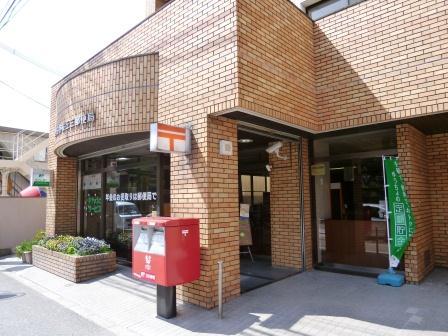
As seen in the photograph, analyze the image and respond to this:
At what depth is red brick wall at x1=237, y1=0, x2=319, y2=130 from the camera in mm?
5660

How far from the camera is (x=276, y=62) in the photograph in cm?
634

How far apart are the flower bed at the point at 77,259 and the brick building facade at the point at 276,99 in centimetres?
246

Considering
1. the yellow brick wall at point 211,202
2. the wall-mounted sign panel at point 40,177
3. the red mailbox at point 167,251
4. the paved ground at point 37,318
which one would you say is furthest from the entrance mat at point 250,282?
the wall-mounted sign panel at point 40,177

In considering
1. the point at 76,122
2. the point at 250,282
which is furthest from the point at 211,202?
the point at 76,122

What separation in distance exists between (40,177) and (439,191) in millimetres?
10353

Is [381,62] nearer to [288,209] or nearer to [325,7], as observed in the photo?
[325,7]

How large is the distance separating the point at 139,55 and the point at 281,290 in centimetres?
532

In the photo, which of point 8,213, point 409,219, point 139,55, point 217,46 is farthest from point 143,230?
point 8,213

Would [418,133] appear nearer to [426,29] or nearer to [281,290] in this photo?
[426,29]

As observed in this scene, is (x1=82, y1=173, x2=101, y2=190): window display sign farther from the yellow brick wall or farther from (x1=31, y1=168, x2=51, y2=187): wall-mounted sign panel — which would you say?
the yellow brick wall

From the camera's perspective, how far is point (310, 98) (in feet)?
23.7

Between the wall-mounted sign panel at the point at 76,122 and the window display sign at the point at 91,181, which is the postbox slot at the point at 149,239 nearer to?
the wall-mounted sign panel at the point at 76,122

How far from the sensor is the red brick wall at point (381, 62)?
593cm

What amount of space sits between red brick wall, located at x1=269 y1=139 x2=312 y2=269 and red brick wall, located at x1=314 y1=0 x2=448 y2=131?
4.31 feet
